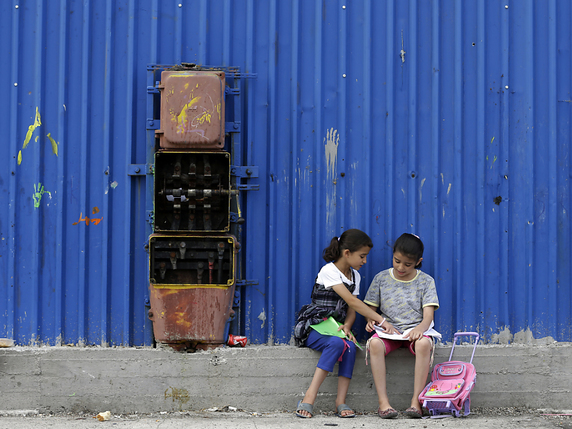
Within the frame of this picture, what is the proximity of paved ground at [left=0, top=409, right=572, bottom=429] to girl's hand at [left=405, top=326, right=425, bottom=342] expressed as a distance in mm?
559

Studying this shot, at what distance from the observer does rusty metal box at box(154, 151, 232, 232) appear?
398 centimetres

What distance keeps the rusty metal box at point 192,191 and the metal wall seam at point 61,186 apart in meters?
0.81

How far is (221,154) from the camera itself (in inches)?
160

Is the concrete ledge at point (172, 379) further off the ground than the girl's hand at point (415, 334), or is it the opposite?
the girl's hand at point (415, 334)

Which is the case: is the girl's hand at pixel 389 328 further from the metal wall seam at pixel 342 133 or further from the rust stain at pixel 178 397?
the rust stain at pixel 178 397

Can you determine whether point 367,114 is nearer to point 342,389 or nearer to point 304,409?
point 342,389

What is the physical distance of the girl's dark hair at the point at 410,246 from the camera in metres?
3.96

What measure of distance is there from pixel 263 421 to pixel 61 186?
2317mm

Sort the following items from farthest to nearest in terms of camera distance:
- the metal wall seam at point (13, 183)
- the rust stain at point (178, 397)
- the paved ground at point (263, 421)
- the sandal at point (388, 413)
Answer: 1. the metal wall seam at point (13, 183)
2. the rust stain at point (178, 397)
3. the sandal at point (388, 413)
4. the paved ground at point (263, 421)

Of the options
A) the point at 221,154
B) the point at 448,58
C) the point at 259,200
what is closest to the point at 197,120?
the point at 221,154

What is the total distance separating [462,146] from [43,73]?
3.32m

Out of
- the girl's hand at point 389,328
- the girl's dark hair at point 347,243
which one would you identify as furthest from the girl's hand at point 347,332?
the girl's dark hair at point 347,243

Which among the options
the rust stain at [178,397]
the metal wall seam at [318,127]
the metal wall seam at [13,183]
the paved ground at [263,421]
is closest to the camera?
the paved ground at [263,421]

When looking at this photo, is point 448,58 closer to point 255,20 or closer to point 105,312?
point 255,20
